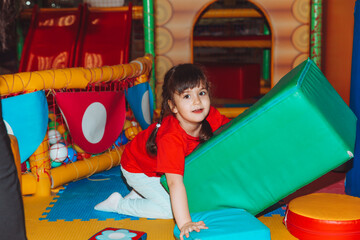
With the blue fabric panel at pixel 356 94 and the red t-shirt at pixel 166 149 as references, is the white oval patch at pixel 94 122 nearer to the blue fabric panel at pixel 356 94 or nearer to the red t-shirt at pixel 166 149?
the red t-shirt at pixel 166 149

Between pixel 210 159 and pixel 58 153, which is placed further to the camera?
pixel 58 153

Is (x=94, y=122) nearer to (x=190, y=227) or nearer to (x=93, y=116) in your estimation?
(x=93, y=116)

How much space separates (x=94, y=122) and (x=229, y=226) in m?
1.35

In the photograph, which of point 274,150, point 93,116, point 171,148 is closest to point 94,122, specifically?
point 93,116

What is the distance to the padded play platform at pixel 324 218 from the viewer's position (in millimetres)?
1838

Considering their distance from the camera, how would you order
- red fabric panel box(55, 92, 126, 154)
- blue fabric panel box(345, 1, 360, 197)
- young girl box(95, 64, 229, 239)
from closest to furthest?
young girl box(95, 64, 229, 239) → blue fabric panel box(345, 1, 360, 197) → red fabric panel box(55, 92, 126, 154)

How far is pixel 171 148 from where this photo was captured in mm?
1958

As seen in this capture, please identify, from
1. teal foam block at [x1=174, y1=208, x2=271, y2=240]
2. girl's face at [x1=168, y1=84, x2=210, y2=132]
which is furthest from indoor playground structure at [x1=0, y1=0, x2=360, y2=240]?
girl's face at [x1=168, y1=84, x2=210, y2=132]

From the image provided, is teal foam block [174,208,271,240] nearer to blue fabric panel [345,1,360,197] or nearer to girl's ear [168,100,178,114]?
girl's ear [168,100,178,114]

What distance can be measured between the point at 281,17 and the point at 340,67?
4.25 feet

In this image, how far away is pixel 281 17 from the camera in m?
4.68

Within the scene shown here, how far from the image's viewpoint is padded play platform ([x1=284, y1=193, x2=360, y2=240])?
1.84 metres

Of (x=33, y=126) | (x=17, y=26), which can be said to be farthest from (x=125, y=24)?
(x=33, y=126)

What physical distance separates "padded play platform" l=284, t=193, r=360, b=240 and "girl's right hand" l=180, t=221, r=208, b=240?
0.46 metres
